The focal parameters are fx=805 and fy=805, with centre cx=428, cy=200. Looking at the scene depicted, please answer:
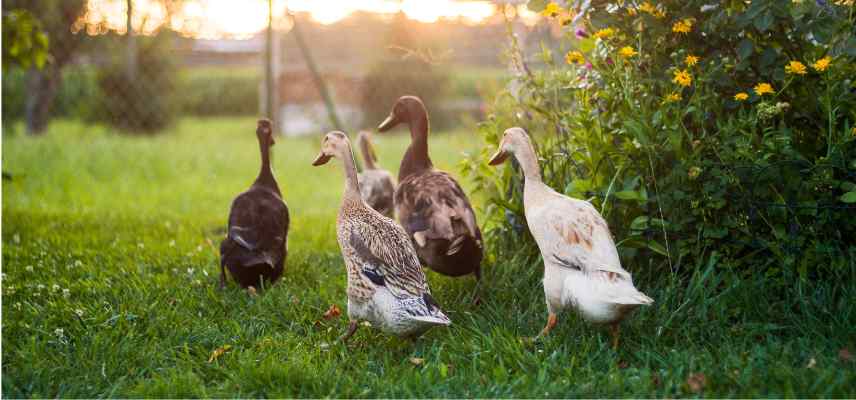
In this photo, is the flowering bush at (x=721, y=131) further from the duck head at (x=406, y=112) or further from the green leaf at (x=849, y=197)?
the duck head at (x=406, y=112)

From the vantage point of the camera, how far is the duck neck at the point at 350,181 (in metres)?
3.74

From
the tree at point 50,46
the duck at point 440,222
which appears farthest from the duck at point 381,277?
the tree at point 50,46

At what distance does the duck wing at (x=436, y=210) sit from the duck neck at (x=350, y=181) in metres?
0.43

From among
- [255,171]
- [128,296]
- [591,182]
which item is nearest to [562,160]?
[591,182]

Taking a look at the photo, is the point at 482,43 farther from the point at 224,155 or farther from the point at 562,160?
the point at 562,160

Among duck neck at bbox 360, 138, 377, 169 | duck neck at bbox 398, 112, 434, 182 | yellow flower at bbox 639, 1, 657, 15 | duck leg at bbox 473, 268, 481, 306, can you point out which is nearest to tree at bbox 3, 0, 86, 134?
duck neck at bbox 360, 138, 377, 169

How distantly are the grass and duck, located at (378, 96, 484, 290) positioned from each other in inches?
8.5

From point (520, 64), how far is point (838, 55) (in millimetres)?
1643

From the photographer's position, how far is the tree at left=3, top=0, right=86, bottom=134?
447 inches

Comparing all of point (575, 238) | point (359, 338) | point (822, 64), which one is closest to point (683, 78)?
point (822, 64)

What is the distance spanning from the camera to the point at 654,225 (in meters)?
3.79

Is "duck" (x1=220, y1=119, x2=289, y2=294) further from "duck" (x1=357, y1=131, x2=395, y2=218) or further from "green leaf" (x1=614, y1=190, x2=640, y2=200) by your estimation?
→ "green leaf" (x1=614, y1=190, x2=640, y2=200)

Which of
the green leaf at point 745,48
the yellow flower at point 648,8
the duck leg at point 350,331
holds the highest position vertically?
the yellow flower at point 648,8

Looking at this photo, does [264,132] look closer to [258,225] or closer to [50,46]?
[258,225]
